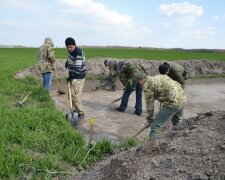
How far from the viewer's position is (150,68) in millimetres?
19062

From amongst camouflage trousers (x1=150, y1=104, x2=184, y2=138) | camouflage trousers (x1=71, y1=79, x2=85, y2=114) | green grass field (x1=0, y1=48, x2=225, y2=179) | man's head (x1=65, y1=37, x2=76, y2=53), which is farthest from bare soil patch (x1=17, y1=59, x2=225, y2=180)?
man's head (x1=65, y1=37, x2=76, y2=53)

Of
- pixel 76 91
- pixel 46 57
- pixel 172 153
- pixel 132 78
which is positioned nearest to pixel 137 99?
pixel 132 78

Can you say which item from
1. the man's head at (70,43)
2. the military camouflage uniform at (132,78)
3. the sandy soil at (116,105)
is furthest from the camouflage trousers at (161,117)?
the military camouflage uniform at (132,78)

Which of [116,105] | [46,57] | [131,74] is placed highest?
[46,57]

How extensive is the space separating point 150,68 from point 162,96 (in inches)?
498

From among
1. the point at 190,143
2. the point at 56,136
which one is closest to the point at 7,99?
the point at 56,136

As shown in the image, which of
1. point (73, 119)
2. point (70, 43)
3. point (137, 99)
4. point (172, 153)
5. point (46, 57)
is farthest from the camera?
point (46, 57)

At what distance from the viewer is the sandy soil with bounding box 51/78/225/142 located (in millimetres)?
8406

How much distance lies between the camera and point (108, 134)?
26.4 ft

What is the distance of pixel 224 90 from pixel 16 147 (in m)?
11.2

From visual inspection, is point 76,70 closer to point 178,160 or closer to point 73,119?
point 73,119

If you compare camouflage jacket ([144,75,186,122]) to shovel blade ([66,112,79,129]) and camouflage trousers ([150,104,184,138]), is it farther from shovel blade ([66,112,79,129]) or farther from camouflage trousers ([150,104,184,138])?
shovel blade ([66,112,79,129])

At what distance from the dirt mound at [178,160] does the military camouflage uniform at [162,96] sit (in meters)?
1.05

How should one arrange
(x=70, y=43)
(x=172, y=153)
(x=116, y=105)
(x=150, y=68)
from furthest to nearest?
(x=150, y=68)
(x=116, y=105)
(x=70, y=43)
(x=172, y=153)
